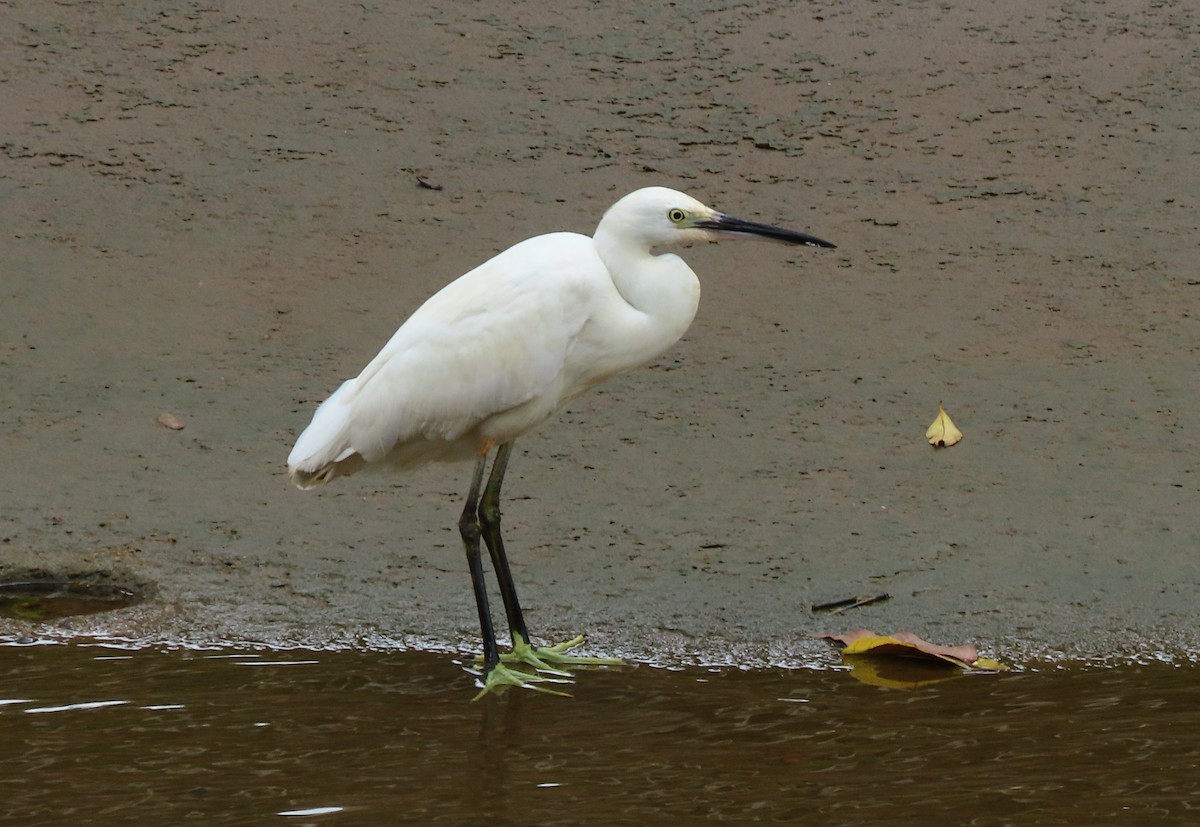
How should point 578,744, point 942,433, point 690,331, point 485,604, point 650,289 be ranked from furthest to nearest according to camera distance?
point 690,331 < point 942,433 < point 650,289 < point 485,604 < point 578,744

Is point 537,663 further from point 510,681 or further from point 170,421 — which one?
point 170,421

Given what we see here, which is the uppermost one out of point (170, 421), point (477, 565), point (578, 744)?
point (170, 421)

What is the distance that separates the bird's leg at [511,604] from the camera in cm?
436

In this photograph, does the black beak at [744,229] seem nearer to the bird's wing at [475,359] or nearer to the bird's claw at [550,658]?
the bird's wing at [475,359]

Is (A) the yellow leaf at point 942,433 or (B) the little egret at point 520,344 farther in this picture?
(A) the yellow leaf at point 942,433

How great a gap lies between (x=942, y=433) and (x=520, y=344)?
198cm

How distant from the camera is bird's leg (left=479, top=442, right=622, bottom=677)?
4.36 meters

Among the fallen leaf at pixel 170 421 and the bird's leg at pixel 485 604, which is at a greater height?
the fallen leaf at pixel 170 421

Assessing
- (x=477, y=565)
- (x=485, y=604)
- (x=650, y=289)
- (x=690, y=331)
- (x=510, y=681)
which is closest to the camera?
(x=510, y=681)

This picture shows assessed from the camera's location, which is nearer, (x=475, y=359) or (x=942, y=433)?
(x=475, y=359)

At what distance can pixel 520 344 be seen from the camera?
4465 millimetres

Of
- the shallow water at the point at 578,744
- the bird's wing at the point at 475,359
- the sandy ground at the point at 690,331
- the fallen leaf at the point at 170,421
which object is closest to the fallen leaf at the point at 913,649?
the shallow water at the point at 578,744

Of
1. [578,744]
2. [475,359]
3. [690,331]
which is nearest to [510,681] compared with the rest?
[578,744]

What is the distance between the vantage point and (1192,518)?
5070 mm
